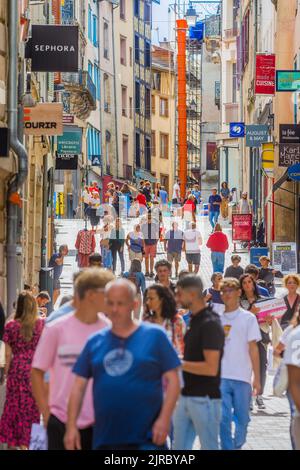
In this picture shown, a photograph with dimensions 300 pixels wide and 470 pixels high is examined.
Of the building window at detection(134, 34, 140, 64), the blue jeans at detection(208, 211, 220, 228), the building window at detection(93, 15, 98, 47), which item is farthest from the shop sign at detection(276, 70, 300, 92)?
the building window at detection(134, 34, 140, 64)

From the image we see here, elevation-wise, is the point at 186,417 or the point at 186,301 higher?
the point at 186,301

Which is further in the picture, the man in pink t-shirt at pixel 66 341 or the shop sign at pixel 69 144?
the shop sign at pixel 69 144

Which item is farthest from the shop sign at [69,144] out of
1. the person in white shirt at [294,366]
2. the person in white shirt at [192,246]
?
the person in white shirt at [294,366]

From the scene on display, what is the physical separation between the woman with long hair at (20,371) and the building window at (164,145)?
7372 centimetres

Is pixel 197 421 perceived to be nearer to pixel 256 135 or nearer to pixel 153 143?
pixel 256 135

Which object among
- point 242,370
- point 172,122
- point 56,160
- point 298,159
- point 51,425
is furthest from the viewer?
point 172,122

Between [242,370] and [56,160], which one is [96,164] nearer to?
[56,160]

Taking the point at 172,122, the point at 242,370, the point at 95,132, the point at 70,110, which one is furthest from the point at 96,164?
the point at 242,370

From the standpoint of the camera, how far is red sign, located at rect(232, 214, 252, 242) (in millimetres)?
37438

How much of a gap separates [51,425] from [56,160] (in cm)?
2701

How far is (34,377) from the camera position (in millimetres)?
8500

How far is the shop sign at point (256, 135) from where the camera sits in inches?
1567

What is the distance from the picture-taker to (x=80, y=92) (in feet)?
174

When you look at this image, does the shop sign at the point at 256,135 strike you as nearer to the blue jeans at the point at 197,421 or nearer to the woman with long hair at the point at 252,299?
the woman with long hair at the point at 252,299
